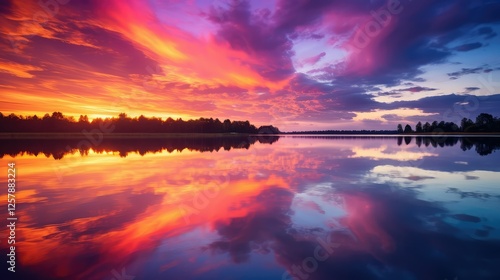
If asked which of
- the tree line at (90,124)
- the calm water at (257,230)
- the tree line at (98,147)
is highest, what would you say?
the tree line at (90,124)

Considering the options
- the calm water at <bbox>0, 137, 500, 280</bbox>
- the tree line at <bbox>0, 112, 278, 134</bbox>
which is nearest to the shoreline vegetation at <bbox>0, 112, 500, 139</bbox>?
the tree line at <bbox>0, 112, 278, 134</bbox>

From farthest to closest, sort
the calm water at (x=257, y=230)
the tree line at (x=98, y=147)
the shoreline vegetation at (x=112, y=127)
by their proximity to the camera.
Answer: the shoreline vegetation at (x=112, y=127) → the tree line at (x=98, y=147) → the calm water at (x=257, y=230)

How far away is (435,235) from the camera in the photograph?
880 centimetres

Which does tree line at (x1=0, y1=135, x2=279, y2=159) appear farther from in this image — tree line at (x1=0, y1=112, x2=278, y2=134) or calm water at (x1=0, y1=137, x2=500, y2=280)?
tree line at (x1=0, y1=112, x2=278, y2=134)

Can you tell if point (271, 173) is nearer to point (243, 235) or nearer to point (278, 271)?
point (243, 235)

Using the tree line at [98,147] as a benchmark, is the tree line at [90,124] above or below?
above

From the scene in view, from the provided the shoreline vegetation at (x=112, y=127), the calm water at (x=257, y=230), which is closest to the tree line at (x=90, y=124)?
the shoreline vegetation at (x=112, y=127)

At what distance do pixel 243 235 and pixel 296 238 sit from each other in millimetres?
1861

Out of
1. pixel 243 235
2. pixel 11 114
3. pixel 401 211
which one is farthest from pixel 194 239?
pixel 11 114

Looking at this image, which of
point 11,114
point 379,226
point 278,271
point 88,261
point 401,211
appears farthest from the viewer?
point 11,114

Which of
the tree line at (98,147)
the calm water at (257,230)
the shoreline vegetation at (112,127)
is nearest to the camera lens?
the calm water at (257,230)

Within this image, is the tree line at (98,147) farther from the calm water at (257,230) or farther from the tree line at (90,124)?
the tree line at (90,124)

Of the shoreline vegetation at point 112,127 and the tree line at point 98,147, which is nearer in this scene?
the tree line at point 98,147

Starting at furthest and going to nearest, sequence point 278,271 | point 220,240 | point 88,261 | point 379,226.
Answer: point 379,226, point 220,240, point 88,261, point 278,271
